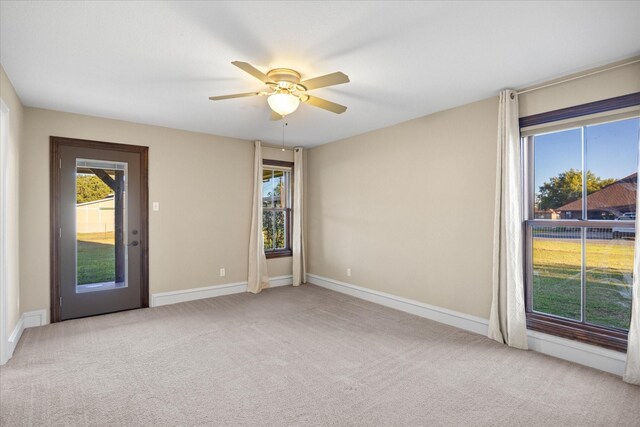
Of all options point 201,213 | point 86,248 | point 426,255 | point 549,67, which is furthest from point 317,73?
point 86,248

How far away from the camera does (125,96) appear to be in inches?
138

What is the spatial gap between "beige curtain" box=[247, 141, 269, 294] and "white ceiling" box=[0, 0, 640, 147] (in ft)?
6.37

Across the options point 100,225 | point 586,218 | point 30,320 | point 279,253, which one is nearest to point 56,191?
point 100,225

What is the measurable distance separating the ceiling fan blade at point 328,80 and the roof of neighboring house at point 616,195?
255 centimetres

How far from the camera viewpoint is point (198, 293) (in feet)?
16.7

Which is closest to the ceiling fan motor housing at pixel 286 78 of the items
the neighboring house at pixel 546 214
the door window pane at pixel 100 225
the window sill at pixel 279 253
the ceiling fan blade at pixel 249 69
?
the ceiling fan blade at pixel 249 69

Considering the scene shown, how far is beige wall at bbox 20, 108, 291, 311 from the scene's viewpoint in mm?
3859

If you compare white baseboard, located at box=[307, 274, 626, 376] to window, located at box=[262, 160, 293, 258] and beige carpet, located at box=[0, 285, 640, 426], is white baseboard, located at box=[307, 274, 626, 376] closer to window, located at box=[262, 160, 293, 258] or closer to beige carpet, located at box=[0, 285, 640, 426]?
beige carpet, located at box=[0, 285, 640, 426]

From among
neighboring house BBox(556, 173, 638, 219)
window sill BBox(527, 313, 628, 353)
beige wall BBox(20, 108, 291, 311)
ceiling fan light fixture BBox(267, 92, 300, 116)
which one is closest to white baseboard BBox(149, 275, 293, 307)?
beige wall BBox(20, 108, 291, 311)

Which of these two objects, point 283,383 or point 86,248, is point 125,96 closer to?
point 86,248

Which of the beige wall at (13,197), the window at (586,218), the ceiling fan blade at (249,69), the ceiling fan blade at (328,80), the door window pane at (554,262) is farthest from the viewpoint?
the door window pane at (554,262)

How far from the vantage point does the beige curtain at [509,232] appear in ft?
10.6

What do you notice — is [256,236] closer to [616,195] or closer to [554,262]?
[554,262]

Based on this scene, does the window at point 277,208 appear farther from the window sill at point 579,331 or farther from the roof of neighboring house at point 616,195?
the roof of neighboring house at point 616,195
